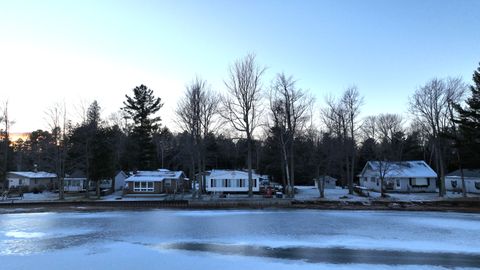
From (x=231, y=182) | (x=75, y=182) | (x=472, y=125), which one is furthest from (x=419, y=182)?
(x=75, y=182)

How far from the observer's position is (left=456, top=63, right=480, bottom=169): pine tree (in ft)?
137

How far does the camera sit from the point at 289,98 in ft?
166

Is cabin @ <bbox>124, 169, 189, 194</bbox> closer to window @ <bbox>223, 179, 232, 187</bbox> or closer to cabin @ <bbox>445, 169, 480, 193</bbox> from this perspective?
window @ <bbox>223, 179, 232, 187</bbox>

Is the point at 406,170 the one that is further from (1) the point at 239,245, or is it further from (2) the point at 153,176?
(1) the point at 239,245

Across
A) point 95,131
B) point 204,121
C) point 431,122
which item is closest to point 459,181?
point 431,122

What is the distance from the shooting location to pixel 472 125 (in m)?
42.3

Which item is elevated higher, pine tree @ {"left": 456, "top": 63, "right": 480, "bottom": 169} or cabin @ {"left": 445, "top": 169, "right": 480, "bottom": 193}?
pine tree @ {"left": 456, "top": 63, "right": 480, "bottom": 169}

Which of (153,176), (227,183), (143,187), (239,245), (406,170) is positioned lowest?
(239,245)

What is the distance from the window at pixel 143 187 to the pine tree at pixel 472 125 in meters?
38.2

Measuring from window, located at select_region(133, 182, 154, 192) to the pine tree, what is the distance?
38.2 meters

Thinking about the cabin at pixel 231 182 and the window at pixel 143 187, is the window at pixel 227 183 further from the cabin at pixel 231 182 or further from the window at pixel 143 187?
the window at pixel 143 187

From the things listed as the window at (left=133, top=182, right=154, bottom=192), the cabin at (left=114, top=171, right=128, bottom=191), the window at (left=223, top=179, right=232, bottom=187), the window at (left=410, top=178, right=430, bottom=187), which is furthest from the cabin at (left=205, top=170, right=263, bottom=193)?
the window at (left=410, top=178, right=430, bottom=187)

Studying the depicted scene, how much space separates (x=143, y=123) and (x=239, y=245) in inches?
2323

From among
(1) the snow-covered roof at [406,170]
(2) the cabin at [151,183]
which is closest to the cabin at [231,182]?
(2) the cabin at [151,183]
